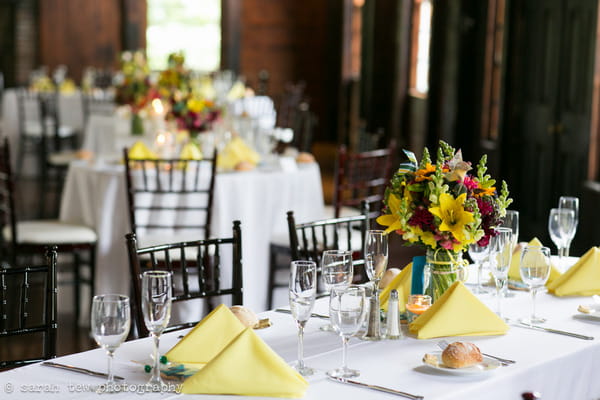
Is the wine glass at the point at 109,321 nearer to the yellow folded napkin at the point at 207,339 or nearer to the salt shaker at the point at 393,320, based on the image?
the yellow folded napkin at the point at 207,339

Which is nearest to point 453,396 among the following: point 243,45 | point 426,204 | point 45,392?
point 426,204

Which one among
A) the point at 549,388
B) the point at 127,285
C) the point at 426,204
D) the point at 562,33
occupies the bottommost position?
the point at 127,285

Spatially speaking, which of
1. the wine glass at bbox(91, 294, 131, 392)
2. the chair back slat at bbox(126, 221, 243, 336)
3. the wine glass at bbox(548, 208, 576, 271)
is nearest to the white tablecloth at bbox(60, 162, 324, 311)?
the chair back slat at bbox(126, 221, 243, 336)

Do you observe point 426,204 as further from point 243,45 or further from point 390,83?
point 243,45

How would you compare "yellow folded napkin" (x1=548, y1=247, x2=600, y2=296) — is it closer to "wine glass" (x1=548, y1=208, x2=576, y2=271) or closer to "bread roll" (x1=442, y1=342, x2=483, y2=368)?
"wine glass" (x1=548, y1=208, x2=576, y2=271)

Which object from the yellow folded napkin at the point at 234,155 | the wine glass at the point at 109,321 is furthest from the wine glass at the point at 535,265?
the yellow folded napkin at the point at 234,155

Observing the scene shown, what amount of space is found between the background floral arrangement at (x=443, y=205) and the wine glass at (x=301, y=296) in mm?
414

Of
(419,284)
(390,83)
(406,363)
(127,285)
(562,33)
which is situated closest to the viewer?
(406,363)

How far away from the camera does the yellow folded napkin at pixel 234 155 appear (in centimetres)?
495

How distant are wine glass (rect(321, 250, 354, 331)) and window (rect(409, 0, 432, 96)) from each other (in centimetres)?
711

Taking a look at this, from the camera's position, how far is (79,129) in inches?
394

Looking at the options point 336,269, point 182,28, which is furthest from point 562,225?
point 182,28

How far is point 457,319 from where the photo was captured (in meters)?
2.20

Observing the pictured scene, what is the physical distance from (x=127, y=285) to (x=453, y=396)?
3.12 m
